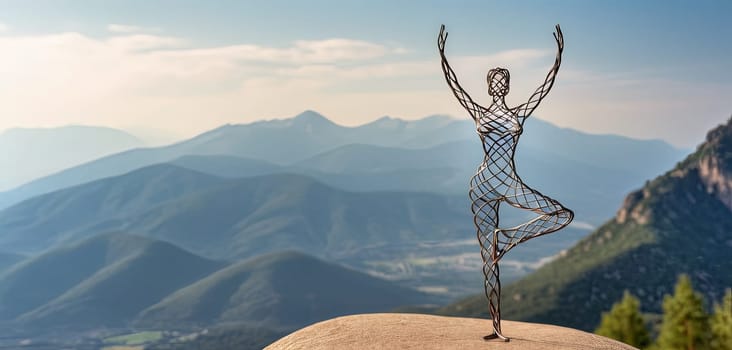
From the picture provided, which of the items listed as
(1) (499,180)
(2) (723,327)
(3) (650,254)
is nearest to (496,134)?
(1) (499,180)

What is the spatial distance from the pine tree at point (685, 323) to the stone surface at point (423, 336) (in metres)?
34.7

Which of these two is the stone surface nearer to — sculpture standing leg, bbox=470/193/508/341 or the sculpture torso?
sculpture standing leg, bbox=470/193/508/341

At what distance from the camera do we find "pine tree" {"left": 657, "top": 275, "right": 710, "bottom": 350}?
4959 centimetres

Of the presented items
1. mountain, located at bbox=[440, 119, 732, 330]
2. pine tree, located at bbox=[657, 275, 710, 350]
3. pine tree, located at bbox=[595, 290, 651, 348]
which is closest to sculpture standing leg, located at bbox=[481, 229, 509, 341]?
pine tree, located at bbox=[657, 275, 710, 350]

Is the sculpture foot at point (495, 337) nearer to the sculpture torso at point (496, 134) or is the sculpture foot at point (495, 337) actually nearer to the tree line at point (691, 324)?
the sculpture torso at point (496, 134)

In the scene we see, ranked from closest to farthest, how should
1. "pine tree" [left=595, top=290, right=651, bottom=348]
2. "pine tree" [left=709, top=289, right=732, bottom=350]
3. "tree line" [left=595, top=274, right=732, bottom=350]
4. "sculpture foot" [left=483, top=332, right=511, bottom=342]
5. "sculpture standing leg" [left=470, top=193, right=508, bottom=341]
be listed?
"sculpture foot" [left=483, top=332, right=511, bottom=342], "sculpture standing leg" [left=470, top=193, right=508, bottom=341], "pine tree" [left=709, top=289, right=732, bottom=350], "tree line" [left=595, top=274, right=732, bottom=350], "pine tree" [left=595, top=290, right=651, bottom=348]

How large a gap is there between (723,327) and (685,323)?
8.40 ft

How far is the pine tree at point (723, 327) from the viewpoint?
4722 cm

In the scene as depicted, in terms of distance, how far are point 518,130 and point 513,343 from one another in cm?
480

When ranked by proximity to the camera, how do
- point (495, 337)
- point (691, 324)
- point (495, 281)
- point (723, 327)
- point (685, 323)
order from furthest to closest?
point (685, 323) → point (691, 324) → point (723, 327) → point (495, 281) → point (495, 337)

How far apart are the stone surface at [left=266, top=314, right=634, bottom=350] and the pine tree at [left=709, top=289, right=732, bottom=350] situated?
33.5m

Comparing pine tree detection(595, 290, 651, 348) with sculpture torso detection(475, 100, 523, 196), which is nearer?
sculpture torso detection(475, 100, 523, 196)

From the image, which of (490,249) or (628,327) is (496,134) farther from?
(628,327)

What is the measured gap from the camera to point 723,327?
47.8 meters
